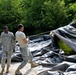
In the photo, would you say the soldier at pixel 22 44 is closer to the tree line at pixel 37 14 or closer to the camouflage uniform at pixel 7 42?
the camouflage uniform at pixel 7 42

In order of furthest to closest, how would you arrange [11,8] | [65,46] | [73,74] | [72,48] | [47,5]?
[11,8], [47,5], [65,46], [72,48], [73,74]

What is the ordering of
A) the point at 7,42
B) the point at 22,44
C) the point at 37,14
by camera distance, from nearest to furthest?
the point at 22,44 → the point at 7,42 → the point at 37,14

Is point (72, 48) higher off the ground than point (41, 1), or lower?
lower

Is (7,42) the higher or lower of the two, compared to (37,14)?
higher

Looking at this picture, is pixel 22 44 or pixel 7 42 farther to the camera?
pixel 7 42

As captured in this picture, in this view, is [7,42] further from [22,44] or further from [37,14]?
[37,14]

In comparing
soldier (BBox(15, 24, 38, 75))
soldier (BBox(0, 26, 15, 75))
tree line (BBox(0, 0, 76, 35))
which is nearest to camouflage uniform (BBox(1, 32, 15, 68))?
soldier (BBox(0, 26, 15, 75))

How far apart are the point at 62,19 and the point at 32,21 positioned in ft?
5.96

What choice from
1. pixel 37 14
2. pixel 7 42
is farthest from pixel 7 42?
pixel 37 14

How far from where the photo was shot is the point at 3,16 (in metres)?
17.1

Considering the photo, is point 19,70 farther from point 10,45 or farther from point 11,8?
point 11,8

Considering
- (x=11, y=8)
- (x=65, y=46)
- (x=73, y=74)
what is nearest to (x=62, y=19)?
(x=11, y=8)

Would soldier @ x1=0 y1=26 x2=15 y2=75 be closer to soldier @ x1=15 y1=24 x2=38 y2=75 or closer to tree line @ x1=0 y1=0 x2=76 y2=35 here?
soldier @ x1=15 y1=24 x2=38 y2=75

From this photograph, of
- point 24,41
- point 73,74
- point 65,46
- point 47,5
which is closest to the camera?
point 73,74
